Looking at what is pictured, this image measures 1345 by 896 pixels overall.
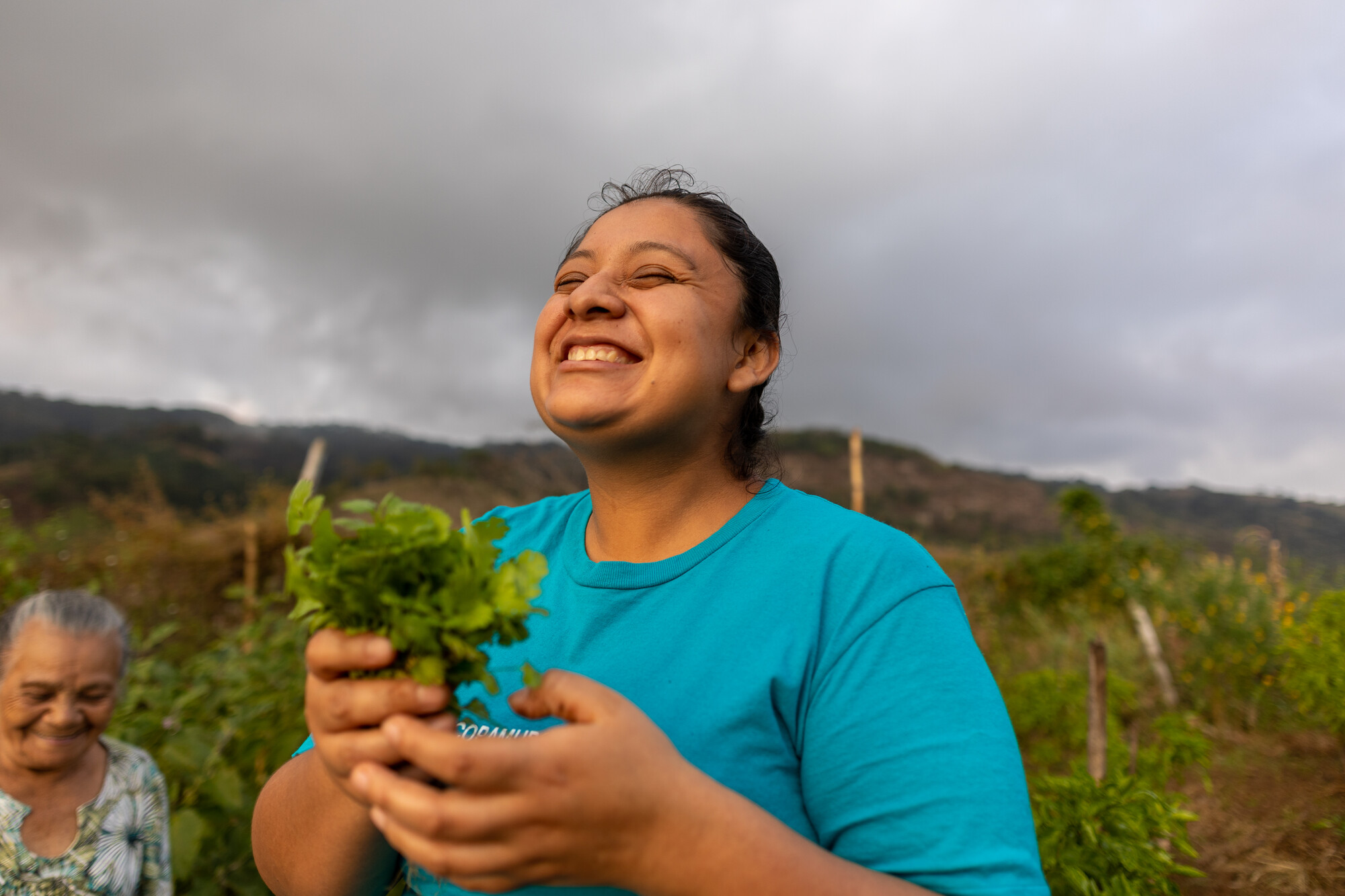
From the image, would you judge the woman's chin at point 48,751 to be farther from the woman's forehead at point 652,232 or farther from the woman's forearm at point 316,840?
the woman's forehead at point 652,232

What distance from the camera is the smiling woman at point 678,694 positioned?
0.80m

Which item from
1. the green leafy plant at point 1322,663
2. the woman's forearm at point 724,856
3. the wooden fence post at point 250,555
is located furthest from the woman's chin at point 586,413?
the wooden fence post at point 250,555

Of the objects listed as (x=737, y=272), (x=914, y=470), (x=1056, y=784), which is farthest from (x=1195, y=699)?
(x=914, y=470)

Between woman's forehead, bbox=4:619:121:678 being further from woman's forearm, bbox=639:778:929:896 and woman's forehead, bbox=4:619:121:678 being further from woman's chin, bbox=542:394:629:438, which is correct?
woman's forearm, bbox=639:778:929:896

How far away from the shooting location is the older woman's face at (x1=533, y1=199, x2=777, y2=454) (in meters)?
1.32

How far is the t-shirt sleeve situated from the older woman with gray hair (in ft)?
7.96

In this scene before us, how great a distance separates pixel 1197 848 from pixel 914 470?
38923mm

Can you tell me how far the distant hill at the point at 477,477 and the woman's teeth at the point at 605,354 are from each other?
0.78 m

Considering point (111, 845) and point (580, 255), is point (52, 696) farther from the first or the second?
point (580, 255)

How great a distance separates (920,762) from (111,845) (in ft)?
8.61

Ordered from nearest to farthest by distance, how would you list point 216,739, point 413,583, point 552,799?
point 552,799 → point 413,583 → point 216,739

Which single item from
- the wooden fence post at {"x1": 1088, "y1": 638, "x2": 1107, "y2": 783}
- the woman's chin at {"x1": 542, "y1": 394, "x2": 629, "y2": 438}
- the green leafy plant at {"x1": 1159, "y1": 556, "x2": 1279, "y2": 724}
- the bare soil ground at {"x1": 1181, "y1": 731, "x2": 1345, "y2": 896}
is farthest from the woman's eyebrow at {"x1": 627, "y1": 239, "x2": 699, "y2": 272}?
the green leafy plant at {"x1": 1159, "y1": 556, "x2": 1279, "y2": 724}

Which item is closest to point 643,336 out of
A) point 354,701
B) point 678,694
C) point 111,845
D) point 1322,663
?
point 678,694

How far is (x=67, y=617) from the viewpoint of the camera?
2422 mm
